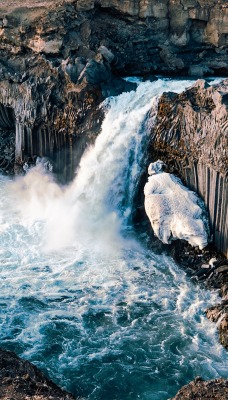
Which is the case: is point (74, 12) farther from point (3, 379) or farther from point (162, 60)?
point (3, 379)

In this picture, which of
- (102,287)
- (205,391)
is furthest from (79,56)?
(205,391)

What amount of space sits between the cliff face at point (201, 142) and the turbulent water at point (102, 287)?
115cm

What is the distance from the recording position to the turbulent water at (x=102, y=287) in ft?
55.3

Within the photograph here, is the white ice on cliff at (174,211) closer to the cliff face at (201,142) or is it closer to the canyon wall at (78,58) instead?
the cliff face at (201,142)

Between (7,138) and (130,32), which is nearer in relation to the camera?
(130,32)

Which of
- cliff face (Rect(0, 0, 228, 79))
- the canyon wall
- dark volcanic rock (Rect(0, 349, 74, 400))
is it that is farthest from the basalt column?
dark volcanic rock (Rect(0, 349, 74, 400))

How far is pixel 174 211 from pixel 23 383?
10.0 m

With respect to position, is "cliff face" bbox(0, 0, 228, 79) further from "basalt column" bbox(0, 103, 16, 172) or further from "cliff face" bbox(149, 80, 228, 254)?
"cliff face" bbox(149, 80, 228, 254)

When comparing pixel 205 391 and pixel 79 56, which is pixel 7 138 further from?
pixel 205 391

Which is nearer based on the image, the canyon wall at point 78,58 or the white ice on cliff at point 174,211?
the white ice on cliff at point 174,211

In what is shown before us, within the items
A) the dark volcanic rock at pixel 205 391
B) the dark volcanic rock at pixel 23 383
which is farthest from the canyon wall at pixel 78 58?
the dark volcanic rock at pixel 205 391

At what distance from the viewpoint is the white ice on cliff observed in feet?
71.4

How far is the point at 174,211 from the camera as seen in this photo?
2216 cm

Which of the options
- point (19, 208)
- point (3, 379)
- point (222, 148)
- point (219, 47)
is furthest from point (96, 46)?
point (3, 379)
